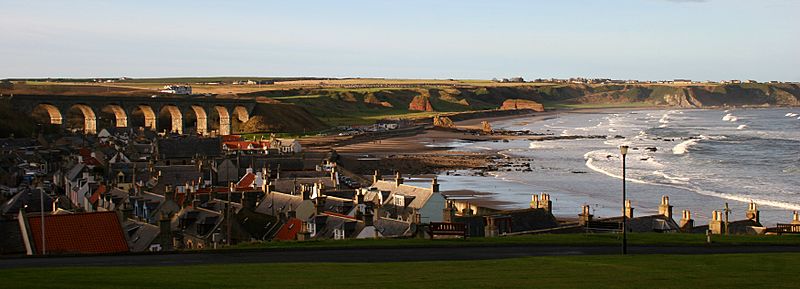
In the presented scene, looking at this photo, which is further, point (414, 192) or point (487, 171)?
point (487, 171)

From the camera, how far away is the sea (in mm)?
61297

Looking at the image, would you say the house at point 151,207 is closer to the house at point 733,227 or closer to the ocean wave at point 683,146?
the house at point 733,227

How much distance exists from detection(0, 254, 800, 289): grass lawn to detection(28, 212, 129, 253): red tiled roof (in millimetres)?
6489

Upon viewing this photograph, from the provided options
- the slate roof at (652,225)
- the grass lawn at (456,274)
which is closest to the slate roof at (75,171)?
the slate roof at (652,225)

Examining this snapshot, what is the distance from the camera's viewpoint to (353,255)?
26547mm

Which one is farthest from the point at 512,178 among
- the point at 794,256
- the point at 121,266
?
the point at 121,266

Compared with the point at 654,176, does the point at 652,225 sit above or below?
above

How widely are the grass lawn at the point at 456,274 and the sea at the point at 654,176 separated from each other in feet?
94.7

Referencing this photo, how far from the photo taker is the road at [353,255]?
24109mm

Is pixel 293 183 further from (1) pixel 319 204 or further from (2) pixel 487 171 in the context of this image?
(2) pixel 487 171

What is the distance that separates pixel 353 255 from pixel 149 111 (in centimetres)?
14110

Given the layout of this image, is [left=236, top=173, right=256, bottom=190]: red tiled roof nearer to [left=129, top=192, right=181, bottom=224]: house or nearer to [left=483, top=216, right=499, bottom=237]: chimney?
[left=129, top=192, right=181, bottom=224]: house

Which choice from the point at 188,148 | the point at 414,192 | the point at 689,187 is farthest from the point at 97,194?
the point at 689,187

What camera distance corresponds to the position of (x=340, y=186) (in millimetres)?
52594
